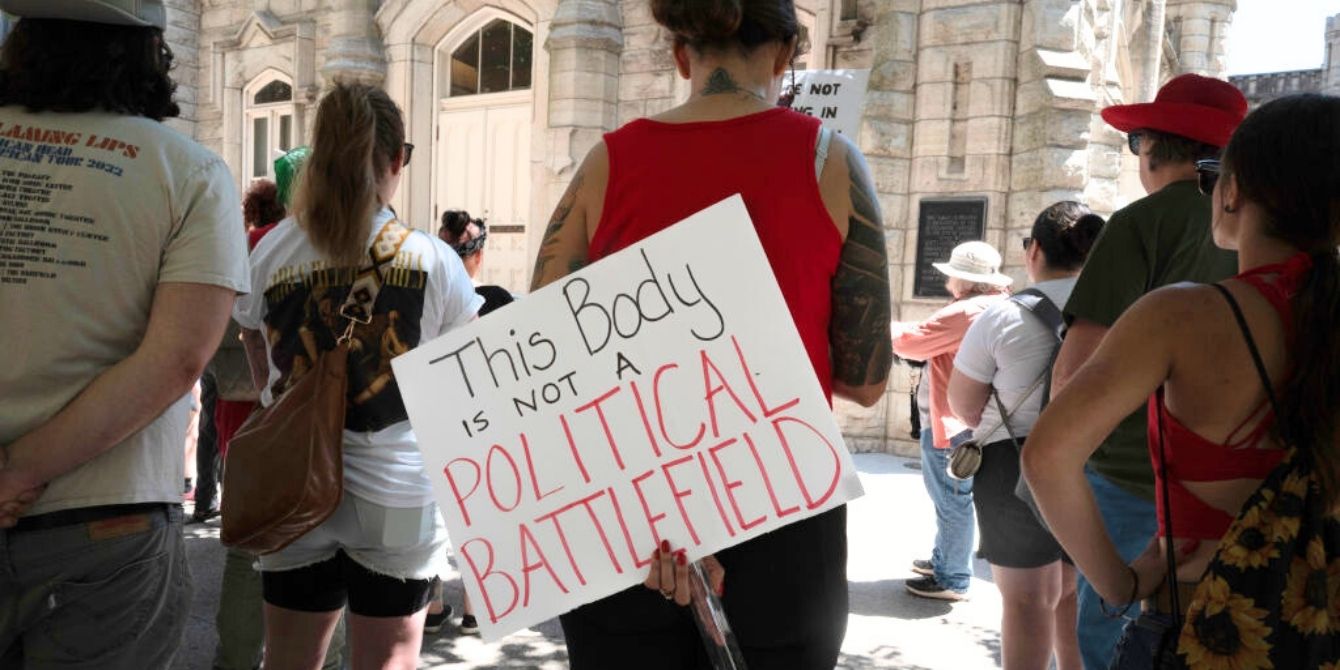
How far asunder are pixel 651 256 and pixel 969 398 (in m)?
2.50

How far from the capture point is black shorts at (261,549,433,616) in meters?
2.48

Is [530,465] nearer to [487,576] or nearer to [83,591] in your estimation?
[487,576]

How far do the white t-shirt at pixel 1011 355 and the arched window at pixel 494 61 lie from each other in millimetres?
8407

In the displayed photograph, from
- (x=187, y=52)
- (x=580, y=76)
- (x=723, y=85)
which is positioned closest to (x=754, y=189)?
(x=723, y=85)

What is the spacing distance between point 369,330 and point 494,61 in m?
9.70

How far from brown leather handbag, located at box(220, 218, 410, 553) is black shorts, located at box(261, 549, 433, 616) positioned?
0.20 metres

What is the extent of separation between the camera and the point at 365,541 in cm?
246

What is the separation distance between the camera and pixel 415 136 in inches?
466

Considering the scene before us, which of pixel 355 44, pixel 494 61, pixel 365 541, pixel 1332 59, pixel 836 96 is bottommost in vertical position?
pixel 365 541

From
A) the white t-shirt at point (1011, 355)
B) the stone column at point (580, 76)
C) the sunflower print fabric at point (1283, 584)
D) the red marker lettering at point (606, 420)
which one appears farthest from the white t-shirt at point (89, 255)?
the stone column at point (580, 76)

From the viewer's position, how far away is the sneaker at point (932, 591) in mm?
5238

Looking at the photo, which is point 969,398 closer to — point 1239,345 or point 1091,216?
point 1091,216

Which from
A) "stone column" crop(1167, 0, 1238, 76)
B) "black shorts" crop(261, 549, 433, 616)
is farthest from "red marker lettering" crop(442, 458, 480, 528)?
"stone column" crop(1167, 0, 1238, 76)

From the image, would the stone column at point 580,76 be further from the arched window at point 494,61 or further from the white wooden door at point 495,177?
the arched window at point 494,61
